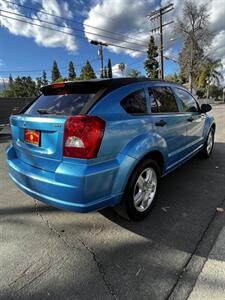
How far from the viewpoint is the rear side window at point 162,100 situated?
9.79 ft

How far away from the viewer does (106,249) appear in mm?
2336

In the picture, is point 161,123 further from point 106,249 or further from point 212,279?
point 212,279

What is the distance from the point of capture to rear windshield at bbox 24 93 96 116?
2.33m

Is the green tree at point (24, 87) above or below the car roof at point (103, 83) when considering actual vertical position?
above

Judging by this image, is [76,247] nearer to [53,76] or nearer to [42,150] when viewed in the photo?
[42,150]

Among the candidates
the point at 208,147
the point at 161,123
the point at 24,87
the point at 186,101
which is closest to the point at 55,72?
the point at 24,87

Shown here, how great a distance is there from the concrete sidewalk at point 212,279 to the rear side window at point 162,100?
1.74m

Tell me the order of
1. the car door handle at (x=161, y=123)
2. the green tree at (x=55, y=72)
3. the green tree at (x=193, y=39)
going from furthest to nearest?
the green tree at (x=55, y=72) → the green tree at (x=193, y=39) → the car door handle at (x=161, y=123)

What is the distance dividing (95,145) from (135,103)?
2.80ft

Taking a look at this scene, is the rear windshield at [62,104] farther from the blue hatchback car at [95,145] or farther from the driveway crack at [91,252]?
the driveway crack at [91,252]

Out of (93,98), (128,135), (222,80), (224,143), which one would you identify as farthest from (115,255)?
(222,80)

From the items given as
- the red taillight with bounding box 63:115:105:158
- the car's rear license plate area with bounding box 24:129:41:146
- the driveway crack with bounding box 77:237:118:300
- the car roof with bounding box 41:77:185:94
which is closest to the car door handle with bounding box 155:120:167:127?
the car roof with bounding box 41:77:185:94

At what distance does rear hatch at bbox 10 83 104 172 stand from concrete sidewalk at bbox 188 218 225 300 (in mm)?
1625

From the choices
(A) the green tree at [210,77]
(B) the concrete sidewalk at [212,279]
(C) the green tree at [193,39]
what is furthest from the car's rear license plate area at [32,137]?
(A) the green tree at [210,77]
